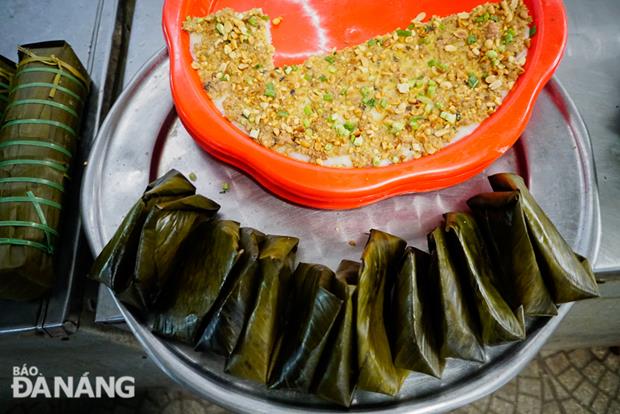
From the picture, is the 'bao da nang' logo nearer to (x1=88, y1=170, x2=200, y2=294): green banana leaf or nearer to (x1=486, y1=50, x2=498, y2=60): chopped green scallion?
(x1=88, y1=170, x2=200, y2=294): green banana leaf

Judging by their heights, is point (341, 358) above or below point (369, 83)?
below

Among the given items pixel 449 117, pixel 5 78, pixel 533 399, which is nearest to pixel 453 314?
pixel 449 117

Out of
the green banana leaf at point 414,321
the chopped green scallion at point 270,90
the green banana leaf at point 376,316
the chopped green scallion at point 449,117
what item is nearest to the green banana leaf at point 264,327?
the green banana leaf at point 376,316

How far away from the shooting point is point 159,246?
1469mm

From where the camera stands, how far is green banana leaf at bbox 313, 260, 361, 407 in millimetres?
1362

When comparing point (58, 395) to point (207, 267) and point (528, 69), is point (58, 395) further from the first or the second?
point (528, 69)

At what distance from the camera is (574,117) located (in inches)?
71.9

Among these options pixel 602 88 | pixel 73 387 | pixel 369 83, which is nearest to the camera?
pixel 369 83

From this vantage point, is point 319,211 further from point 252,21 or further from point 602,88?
point 602,88

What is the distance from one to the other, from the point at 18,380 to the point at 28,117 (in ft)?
4.11

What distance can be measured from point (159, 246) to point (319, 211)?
54cm

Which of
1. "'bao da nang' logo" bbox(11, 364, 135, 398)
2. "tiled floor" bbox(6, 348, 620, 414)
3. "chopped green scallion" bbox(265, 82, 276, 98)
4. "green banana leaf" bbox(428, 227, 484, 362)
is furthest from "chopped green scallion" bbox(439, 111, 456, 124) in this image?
"'bao da nang' logo" bbox(11, 364, 135, 398)

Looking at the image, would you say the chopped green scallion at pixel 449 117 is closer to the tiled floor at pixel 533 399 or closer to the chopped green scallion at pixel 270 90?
the chopped green scallion at pixel 270 90

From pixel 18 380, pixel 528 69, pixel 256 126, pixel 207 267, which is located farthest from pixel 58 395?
pixel 528 69
